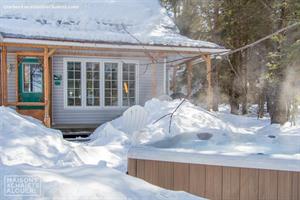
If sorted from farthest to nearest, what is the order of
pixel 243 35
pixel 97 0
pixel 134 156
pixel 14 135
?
pixel 243 35, pixel 97 0, pixel 14 135, pixel 134 156

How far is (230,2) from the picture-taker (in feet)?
54.5

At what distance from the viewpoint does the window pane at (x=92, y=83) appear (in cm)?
1125

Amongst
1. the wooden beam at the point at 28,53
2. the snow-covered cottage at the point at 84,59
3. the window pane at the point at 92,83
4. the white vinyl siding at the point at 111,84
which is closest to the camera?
the snow-covered cottage at the point at 84,59

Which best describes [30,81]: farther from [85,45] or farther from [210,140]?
[210,140]

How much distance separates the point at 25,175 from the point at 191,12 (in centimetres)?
1694

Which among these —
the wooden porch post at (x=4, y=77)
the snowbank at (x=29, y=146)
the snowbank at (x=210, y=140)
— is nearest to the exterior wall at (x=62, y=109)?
the wooden porch post at (x=4, y=77)

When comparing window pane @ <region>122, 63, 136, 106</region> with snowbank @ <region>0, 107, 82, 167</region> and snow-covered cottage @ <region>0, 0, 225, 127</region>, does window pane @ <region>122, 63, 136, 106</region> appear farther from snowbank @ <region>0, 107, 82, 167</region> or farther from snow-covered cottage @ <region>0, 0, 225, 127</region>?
snowbank @ <region>0, 107, 82, 167</region>

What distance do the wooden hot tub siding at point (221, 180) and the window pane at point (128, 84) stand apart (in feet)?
22.8

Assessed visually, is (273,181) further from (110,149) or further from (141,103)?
(141,103)

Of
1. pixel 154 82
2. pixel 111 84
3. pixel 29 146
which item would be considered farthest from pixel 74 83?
pixel 29 146

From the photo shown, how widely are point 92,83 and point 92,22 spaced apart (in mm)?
1839

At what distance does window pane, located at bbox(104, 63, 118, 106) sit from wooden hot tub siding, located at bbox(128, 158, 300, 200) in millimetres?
6841

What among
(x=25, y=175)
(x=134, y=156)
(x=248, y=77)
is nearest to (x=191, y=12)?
(x=248, y=77)

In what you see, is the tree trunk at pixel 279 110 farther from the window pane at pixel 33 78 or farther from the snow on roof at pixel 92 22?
the window pane at pixel 33 78
